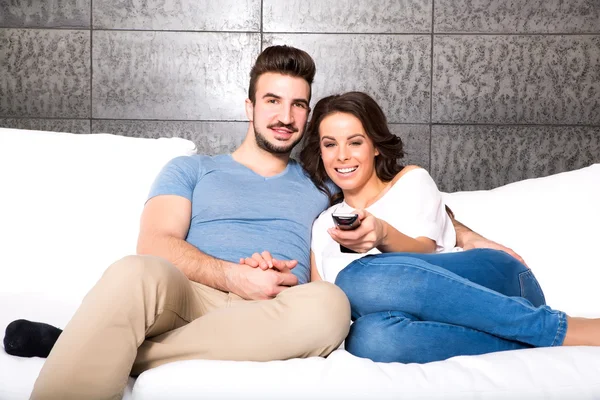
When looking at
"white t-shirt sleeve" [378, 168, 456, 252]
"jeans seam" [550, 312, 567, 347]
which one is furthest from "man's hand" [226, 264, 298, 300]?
"jeans seam" [550, 312, 567, 347]

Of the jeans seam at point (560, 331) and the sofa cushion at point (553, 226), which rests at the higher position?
the sofa cushion at point (553, 226)

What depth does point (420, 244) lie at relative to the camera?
72.8 inches

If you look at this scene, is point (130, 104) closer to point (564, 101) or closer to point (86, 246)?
point (86, 246)

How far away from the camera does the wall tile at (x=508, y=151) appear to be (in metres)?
2.69

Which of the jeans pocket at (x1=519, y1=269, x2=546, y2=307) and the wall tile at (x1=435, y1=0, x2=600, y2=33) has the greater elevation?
the wall tile at (x1=435, y1=0, x2=600, y2=33)

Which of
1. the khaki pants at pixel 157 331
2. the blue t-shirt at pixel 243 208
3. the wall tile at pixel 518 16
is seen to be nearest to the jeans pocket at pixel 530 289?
the khaki pants at pixel 157 331

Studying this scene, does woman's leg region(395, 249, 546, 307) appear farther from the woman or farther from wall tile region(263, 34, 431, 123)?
wall tile region(263, 34, 431, 123)

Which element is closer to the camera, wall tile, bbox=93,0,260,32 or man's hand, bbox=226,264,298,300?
man's hand, bbox=226,264,298,300

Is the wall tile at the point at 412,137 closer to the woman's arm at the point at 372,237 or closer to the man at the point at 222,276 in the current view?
the man at the point at 222,276

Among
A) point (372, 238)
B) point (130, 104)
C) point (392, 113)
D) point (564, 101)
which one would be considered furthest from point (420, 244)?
point (130, 104)

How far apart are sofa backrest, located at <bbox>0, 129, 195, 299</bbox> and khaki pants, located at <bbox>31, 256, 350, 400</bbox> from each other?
0.61m

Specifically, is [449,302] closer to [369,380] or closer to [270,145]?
[369,380]

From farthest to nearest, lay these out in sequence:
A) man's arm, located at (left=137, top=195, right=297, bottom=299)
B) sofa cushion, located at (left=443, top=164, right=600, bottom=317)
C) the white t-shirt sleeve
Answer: sofa cushion, located at (left=443, top=164, right=600, bottom=317) < the white t-shirt sleeve < man's arm, located at (left=137, top=195, right=297, bottom=299)

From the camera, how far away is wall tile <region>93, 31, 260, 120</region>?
8.81 feet
